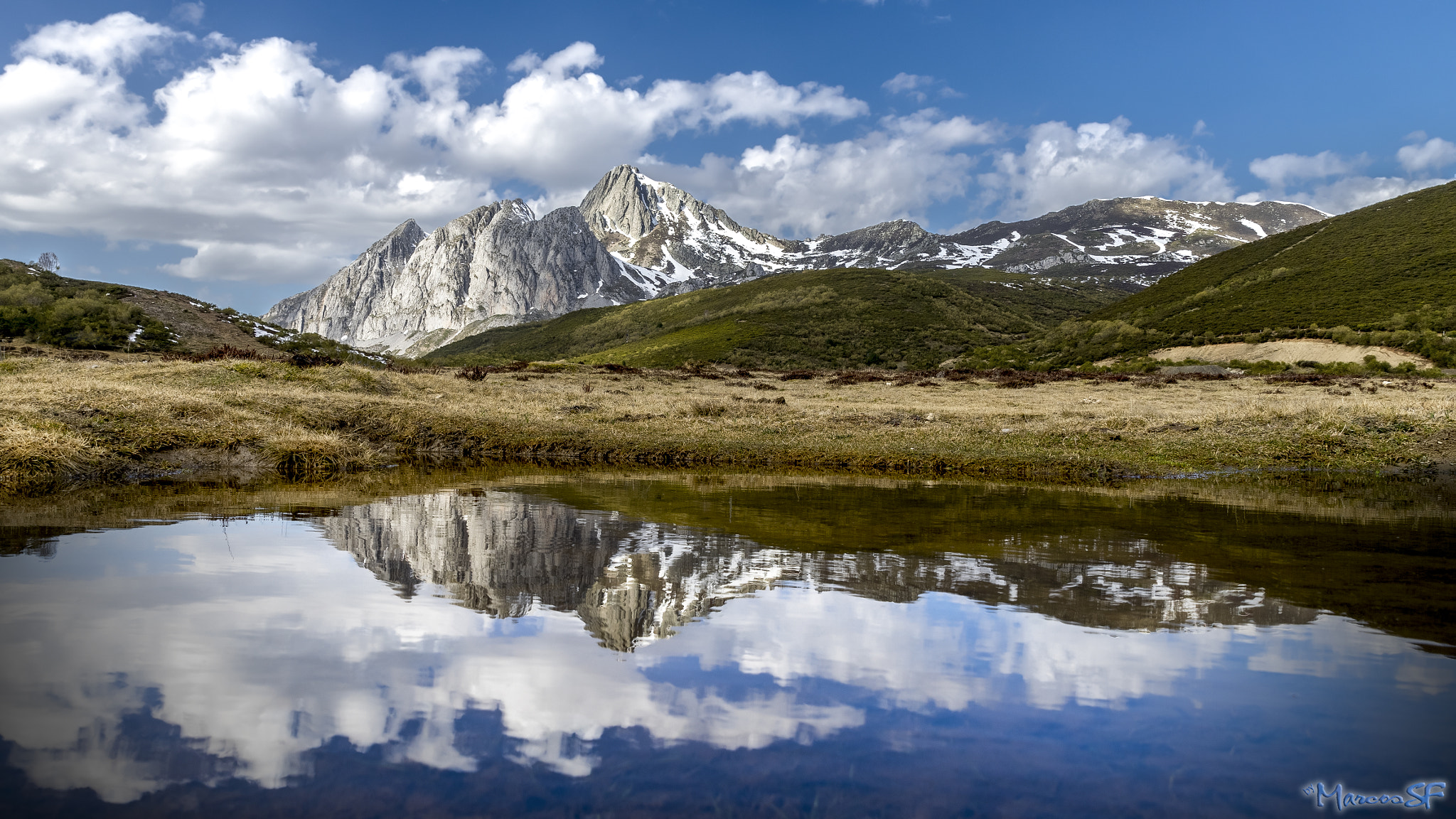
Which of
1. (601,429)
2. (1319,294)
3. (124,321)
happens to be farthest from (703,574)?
(1319,294)

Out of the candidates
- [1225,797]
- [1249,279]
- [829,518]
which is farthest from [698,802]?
[1249,279]

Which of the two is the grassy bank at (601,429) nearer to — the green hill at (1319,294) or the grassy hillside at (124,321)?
the grassy hillside at (124,321)

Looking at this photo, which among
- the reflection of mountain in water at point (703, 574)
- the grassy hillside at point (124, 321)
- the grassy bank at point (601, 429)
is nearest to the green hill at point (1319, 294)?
the grassy bank at point (601, 429)

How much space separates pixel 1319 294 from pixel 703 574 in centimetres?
12503

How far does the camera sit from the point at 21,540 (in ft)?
41.3

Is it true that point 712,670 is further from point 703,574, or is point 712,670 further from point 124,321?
point 124,321

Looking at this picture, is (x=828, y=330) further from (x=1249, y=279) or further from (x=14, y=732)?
(x=14, y=732)

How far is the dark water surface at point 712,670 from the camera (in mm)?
5645

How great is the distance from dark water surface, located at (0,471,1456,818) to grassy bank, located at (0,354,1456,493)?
884 centimetres

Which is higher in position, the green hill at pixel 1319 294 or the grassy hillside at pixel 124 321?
the green hill at pixel 1319 294

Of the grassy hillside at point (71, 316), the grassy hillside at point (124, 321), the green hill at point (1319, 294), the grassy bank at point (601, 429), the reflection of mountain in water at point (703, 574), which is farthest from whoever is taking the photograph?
the green hill at point (1319, 294)

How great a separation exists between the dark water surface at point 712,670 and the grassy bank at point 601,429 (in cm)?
884

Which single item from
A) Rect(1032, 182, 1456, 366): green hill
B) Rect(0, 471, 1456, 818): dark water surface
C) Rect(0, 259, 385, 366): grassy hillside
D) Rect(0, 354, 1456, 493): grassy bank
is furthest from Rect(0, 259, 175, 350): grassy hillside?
Rect(1032, 182, 1456, 366): green hill

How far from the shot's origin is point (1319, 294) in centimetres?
10794
